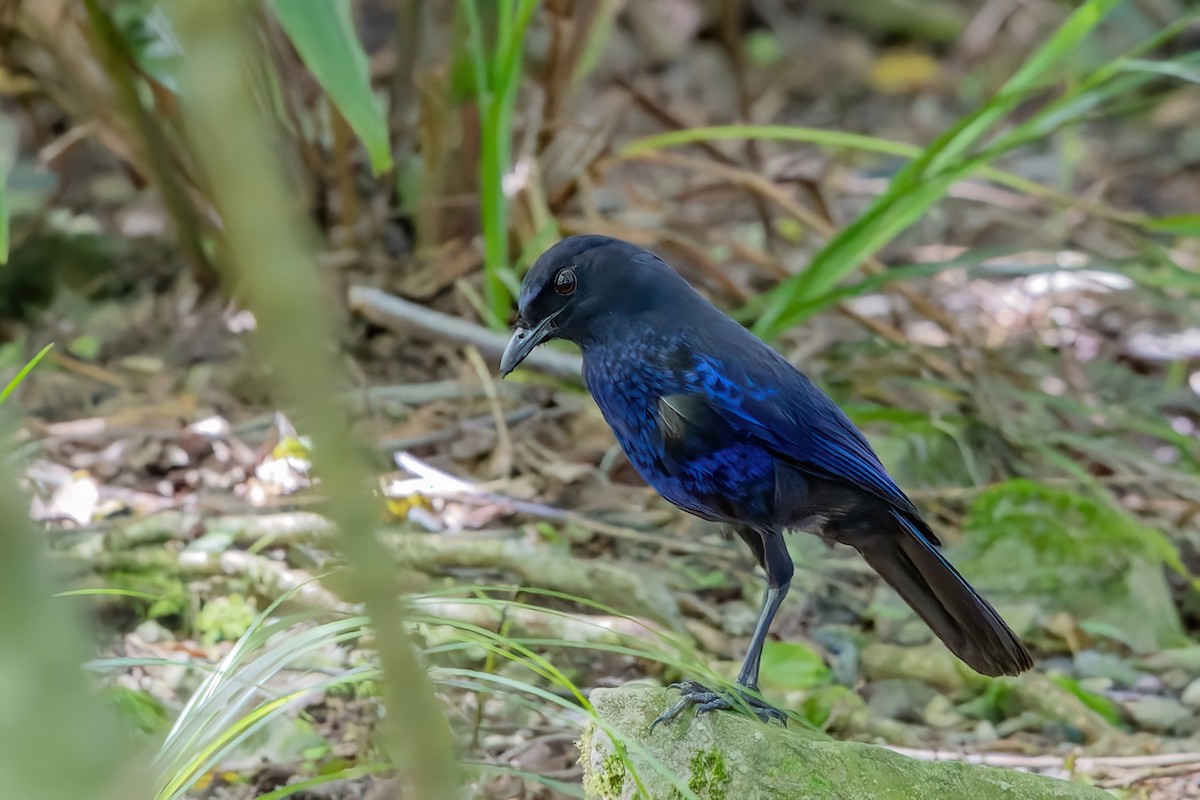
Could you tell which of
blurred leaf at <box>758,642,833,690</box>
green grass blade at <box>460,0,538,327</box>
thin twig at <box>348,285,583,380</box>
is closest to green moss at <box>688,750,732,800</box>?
blurred leaf at <box>758,642,833,690</box>

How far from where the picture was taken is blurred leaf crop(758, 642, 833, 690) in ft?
10.6

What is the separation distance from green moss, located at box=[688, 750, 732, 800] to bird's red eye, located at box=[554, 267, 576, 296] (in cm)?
99

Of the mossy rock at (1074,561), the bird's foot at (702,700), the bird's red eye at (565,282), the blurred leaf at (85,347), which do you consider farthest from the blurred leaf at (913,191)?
the blurred leaf at (85,347)

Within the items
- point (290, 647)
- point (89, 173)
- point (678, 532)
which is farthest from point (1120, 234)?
point (290, 647)

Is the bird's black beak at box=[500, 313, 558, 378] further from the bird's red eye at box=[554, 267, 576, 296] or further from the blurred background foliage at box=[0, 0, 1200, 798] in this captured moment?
the blurred background foliage at box=[0, 0, 1200, 798]

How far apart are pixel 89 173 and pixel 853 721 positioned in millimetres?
4253

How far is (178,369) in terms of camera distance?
15.3ft

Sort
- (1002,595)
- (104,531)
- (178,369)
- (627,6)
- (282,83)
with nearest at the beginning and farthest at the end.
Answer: (104,531)
(1002,595)
(282,83)
(178,369)
(627,6)

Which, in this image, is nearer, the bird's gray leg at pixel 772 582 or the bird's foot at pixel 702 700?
the bird's foot at pixel 702 700

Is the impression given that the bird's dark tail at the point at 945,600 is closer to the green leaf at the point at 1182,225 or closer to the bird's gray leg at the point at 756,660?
the bird's gray leg at the point at 756,660

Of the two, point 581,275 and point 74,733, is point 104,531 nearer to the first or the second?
point 581,275

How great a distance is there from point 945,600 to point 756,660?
1.42 ft

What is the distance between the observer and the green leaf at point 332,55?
1.70 metres

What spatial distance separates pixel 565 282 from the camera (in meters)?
2.64
